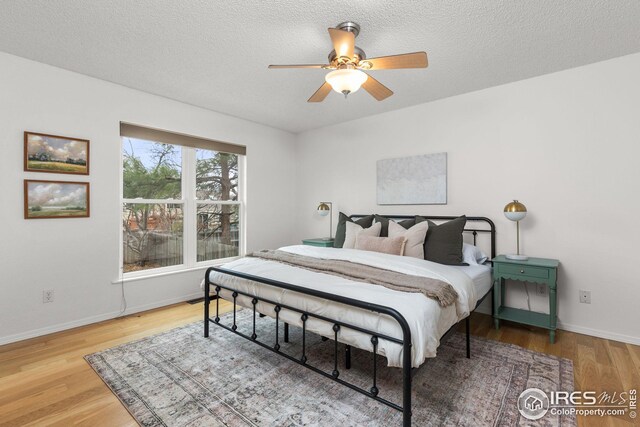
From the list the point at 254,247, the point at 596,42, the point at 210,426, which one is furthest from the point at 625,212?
the point at 254,247

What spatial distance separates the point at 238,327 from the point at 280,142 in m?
3.21

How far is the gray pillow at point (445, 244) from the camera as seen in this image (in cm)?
291

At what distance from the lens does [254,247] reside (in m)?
4.72

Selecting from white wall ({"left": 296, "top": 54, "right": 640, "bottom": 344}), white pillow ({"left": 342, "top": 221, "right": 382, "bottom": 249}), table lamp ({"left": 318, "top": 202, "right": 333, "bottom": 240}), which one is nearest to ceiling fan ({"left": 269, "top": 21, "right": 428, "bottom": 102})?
white wall ({"left": 296, "top": 54, "right": 640, "bottom": 344})

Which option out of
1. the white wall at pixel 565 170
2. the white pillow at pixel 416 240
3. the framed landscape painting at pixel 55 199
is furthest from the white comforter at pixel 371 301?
the framed landscape painting at pixel 55 199

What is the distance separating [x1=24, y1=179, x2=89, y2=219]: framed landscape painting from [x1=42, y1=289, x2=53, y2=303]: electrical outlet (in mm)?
723

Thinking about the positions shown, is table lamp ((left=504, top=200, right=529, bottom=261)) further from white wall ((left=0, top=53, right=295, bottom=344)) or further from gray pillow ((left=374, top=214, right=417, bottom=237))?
white wall ((left=0, top=53, right=295, bottom=344))

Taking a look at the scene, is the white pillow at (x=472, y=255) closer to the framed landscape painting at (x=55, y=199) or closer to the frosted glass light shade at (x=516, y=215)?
the frosted glass light shade at (x=516, y=215)

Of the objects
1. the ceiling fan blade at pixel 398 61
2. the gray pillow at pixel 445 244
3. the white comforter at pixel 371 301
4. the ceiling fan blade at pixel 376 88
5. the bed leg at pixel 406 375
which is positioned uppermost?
the ceiling fan blade at pixel 398 61

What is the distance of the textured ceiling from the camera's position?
6.70ft

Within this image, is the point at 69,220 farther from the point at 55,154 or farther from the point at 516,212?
the point at 516,212

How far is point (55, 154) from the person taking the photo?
2.90m

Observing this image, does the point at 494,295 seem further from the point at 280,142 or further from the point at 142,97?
the point at 142,97

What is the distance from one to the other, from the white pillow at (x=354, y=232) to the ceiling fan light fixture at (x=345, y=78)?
177cm
